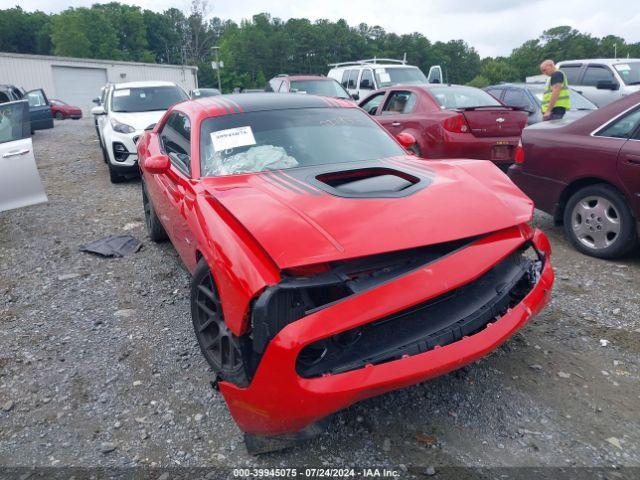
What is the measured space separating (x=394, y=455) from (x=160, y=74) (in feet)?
155

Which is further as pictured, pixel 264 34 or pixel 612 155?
pixel 264 34

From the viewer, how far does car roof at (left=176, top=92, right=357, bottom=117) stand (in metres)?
3.82

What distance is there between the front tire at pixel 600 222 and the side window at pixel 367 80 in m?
9.58

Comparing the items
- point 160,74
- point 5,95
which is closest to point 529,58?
point 160,74

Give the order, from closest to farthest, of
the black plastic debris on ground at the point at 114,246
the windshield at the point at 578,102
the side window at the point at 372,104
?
the black plastic debris on ground at the point at 114,246 < the side window at the point at 372,104 < the windshield at the point at 578,102

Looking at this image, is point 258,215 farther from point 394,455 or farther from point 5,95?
point 5,95

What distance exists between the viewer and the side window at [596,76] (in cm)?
1177

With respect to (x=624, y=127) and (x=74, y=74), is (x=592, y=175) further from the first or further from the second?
(x=74, y=74)

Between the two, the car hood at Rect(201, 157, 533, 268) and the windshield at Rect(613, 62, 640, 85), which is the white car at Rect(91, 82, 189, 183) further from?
the windshield at Rect(613, 62, 640, 85)

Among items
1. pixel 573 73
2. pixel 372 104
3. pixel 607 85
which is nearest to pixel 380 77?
pixel 573 73

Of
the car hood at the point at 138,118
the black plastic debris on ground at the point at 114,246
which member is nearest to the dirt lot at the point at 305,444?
the black plastic debris on ground at the point at 114,246

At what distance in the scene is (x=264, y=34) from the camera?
7469 cm

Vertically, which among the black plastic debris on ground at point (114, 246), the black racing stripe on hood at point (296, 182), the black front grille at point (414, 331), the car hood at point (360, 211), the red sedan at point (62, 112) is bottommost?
the red sedan at point (62, 112)

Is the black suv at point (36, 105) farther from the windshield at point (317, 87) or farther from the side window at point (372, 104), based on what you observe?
the side window at point (372, 104)
